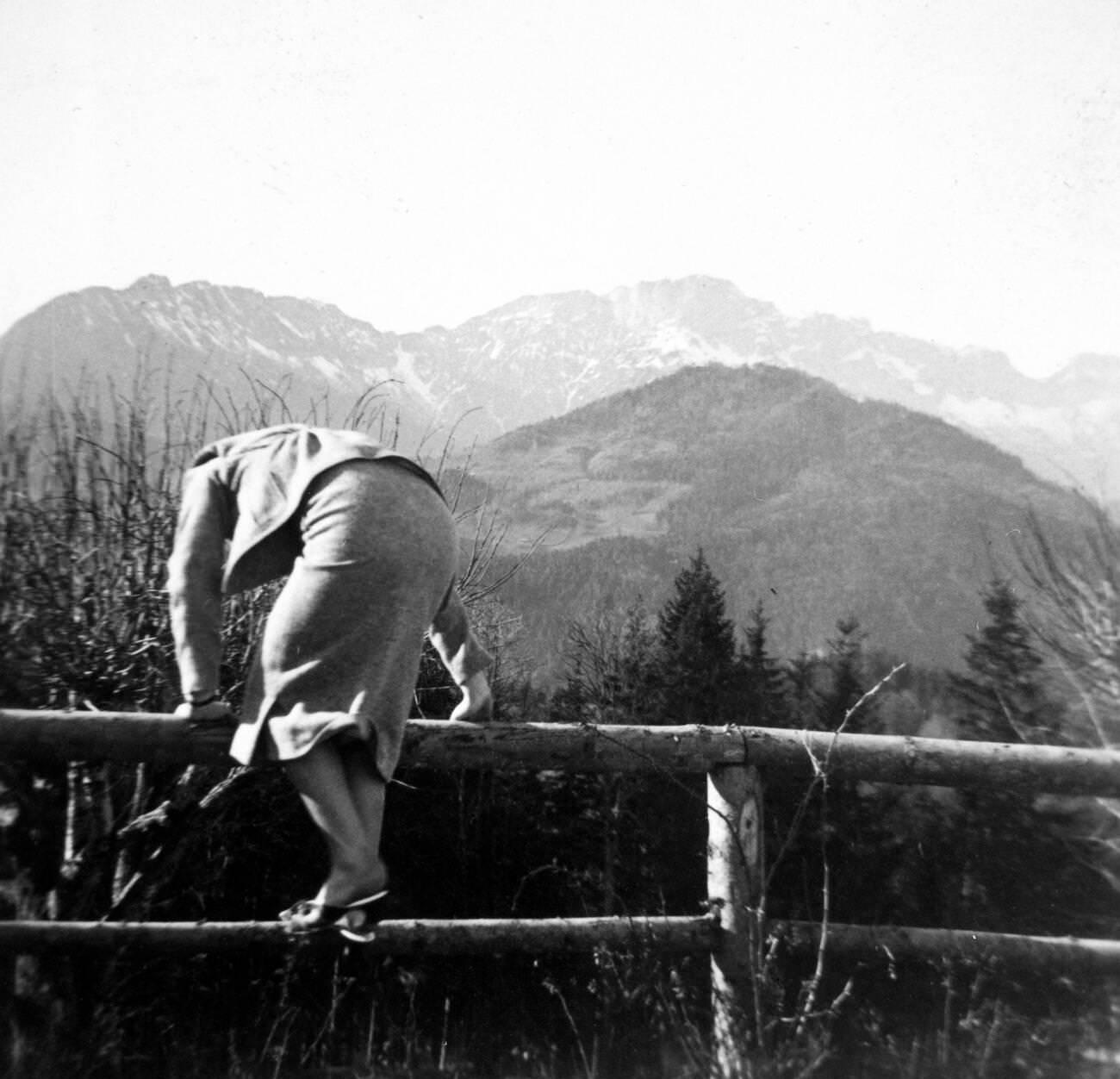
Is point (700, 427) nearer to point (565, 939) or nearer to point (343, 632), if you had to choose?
point (565, 939)

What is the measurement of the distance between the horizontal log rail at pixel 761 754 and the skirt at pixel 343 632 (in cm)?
30

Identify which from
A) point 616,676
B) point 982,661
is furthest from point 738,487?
point 982,661

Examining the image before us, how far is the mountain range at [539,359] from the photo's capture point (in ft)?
13.2

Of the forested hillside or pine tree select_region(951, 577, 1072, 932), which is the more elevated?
the forested hillside

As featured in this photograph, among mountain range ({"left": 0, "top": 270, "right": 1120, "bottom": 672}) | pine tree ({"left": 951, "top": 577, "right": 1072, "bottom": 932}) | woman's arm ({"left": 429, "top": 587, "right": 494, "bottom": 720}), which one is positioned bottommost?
pine tree ({"left": 951, "top": 577, "right": 1072, "bottom": 932})

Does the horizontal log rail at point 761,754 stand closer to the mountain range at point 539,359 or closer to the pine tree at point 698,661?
the mountain range at point 539,359

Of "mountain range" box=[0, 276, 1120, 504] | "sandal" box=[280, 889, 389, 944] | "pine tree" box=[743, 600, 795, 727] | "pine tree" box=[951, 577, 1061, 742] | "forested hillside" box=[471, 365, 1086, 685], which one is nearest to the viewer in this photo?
"sandal" box=[280, 889, 389, 944]

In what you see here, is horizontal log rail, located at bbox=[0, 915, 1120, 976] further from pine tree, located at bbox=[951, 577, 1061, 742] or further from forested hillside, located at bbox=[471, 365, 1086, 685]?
forested hillside, located at bbox=[471, 365, 1086, 685]

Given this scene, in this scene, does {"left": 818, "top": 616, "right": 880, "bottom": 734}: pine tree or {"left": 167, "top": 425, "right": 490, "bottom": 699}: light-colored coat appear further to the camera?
{"left": 818, "top": 616, "right": 880, "bottom": 734}: pine tree

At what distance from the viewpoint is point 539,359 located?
21.5 metres

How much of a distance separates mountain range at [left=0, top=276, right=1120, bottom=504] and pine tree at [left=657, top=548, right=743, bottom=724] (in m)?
2.11

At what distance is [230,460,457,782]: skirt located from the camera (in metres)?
1.94

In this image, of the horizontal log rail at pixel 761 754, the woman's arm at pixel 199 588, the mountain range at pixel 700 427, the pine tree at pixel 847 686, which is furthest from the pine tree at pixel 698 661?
the woman's arm at pixel 199 588

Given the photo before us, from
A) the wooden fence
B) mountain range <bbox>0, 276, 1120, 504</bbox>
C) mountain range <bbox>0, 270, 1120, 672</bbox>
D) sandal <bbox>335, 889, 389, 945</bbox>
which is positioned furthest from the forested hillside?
sandal <bbox>335, 889, 389, 945</bbox>
